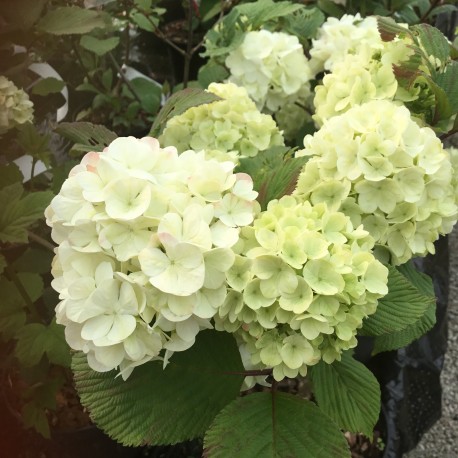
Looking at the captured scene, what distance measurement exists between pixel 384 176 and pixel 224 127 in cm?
43

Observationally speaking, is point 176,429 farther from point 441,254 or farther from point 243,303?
point 441,254

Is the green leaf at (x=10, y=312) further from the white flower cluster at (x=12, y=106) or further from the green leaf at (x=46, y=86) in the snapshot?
the green leaf at (x=46, y=86)

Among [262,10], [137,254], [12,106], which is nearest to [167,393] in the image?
[137,254]

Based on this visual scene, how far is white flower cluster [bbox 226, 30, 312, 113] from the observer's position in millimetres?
1338

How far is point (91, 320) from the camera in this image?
613 mm

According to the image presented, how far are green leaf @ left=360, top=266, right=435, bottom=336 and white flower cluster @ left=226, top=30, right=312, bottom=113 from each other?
685 millimetres

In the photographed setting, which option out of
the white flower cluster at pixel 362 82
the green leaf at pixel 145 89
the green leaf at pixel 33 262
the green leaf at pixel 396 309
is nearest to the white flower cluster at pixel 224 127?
the white flower cluster at pixel 362 82

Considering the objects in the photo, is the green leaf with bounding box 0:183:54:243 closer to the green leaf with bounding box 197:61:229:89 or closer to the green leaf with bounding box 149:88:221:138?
the green leaf with bounding box 149:88:221:138

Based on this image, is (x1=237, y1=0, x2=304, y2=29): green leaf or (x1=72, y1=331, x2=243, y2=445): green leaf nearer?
(x1=72, y1=331, x2=243, y2=445): green leaf

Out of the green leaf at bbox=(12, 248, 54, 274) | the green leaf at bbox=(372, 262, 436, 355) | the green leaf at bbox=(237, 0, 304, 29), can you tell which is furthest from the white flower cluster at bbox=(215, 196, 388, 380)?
the green leaf at bbox=(237, 0, 304, 29)

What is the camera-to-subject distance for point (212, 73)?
A: 1.48 metres

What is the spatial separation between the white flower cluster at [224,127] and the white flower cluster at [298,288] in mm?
475

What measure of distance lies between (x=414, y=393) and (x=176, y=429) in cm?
102

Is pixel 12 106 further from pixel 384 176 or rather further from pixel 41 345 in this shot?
pixel 384 176
